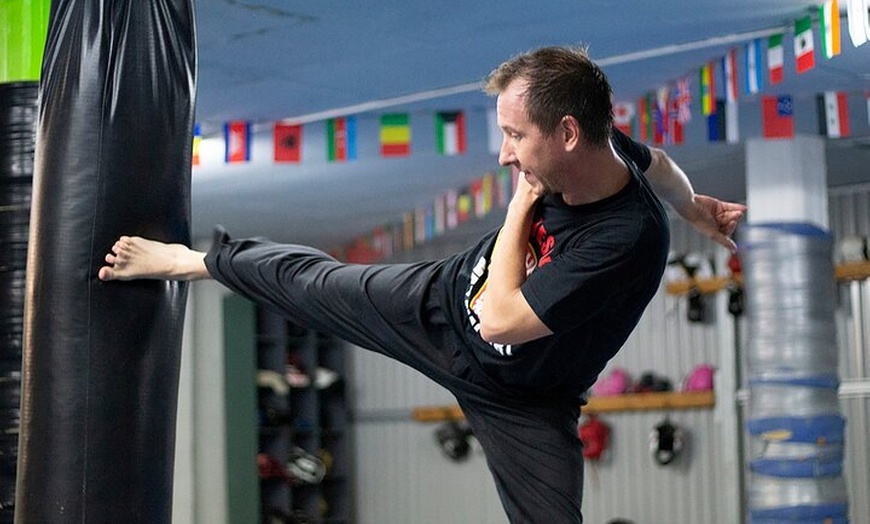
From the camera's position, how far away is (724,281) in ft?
35.2

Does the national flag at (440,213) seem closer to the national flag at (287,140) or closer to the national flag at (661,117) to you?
the national flag at (287,140)

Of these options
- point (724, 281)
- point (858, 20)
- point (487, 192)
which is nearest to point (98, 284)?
point (858, 20)

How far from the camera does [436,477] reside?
13125 millimetres

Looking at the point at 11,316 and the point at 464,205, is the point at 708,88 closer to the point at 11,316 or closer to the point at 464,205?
the point at 464,205

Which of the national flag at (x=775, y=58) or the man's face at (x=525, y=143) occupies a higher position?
the national flag at (x=775, y=58)

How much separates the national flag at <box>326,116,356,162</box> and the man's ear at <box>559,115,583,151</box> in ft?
18.3

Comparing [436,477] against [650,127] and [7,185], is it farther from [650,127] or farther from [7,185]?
[7,185]

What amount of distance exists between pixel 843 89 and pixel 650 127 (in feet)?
3.99

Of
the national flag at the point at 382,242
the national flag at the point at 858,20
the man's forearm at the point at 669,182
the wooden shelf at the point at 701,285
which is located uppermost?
the national flag at the point at 858,20

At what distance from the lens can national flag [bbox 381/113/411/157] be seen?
28.4 feet

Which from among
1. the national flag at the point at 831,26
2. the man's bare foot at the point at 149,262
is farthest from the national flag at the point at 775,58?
the man's bare foot at the point at 149,262

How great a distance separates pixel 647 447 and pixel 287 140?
474 centimetres

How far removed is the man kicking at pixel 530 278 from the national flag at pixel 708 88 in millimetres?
3875

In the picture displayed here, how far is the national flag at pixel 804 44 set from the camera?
6.57 m
